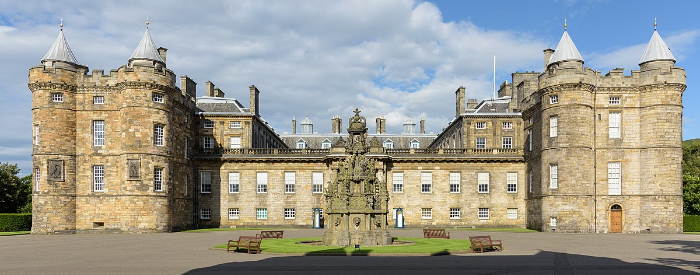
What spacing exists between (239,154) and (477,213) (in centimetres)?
2250

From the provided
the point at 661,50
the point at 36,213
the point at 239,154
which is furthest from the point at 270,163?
the point at 661,50

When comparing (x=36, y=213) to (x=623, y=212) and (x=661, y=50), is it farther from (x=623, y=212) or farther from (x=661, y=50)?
(x=661, y=50)

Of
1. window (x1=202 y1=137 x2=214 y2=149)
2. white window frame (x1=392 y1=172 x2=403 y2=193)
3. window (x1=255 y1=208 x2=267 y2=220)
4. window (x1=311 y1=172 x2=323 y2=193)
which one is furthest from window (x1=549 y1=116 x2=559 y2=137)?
window (x1=202 y1=137 x2=214 y2=149)

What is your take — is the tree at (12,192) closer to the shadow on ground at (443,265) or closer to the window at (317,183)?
the window at (317,183)

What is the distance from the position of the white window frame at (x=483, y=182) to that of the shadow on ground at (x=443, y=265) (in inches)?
1183

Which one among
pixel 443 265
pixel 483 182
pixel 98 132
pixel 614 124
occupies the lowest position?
pixel 443 265

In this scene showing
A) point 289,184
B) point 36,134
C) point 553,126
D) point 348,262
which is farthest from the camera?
point 289,184

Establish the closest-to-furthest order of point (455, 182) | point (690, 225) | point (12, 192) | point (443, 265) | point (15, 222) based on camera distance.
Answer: point (443, 265) → point (690, 225) → point (15, 222) → point (455, 182) → point (12, 192)

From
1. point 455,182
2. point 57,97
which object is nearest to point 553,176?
point 455,182

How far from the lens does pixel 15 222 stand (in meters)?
45.9

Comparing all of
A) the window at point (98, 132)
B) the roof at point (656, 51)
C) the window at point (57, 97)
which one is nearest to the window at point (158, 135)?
the window at point (98, 132)

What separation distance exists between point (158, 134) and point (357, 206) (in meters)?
22.6

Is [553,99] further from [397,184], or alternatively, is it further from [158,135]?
[158,135]

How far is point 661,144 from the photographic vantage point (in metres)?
42.3
